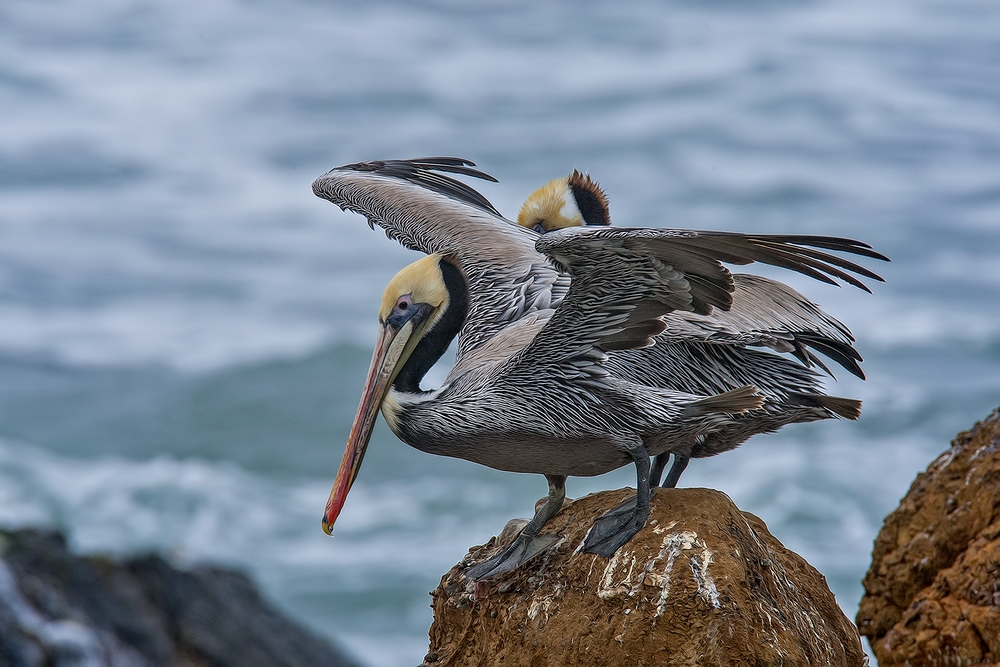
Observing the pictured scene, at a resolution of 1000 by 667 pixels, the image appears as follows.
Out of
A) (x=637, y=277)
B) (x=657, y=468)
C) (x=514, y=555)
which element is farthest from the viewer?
(x=657, y=468)

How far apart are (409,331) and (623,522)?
129cm

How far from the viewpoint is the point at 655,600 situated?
464cm

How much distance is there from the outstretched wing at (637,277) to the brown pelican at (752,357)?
8.3 inches

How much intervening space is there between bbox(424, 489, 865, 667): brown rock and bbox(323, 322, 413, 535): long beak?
722 mm

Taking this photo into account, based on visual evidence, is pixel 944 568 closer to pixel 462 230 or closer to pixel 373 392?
pixel 373 392

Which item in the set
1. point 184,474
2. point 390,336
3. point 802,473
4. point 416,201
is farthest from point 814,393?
point 184,474

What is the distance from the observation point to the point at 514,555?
5.16 meters

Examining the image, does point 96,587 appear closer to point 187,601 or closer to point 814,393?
point 187,601

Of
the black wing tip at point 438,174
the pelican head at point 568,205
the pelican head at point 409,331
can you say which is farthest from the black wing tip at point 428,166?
the pelican head at point 409,331

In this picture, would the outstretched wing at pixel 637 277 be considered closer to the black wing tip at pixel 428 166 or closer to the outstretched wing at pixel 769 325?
the outstretched wing at pixel 769 325

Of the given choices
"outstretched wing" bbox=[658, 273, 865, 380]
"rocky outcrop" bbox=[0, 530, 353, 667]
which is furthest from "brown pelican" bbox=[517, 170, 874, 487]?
"rocky outcrop" bbox=[0, 530, 353, 667]

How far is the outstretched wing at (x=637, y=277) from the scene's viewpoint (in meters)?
4.51

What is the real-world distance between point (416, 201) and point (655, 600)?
3.37m

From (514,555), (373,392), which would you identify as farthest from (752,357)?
(373,392)
